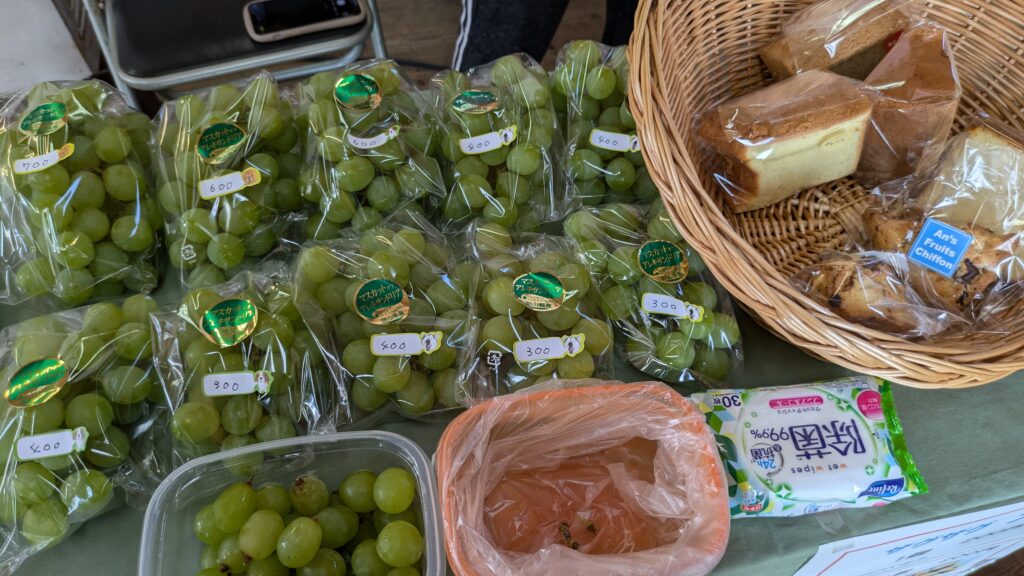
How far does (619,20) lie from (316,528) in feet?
5.04

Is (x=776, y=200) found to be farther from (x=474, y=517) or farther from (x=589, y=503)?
(x=474, y=517)

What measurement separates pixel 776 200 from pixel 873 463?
42cm

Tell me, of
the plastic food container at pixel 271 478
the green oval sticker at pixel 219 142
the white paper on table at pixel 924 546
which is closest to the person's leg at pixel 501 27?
the green oval sticker at pixel 219 142

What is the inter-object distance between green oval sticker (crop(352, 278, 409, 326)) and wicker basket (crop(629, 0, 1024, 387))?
1.18 feet

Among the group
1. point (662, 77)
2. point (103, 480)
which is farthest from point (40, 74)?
point (662, 77)

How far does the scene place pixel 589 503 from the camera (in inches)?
33.3

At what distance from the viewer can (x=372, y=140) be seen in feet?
3.17

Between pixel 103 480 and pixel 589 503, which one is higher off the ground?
pixel 103 480

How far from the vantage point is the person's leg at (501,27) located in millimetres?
1504

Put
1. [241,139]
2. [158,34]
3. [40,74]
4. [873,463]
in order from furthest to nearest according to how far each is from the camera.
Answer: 1. [40,74]
2. [158,34]
3. [241,139]
4. [873,463]

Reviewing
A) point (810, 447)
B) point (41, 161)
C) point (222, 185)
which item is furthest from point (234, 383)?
point (810, 447)

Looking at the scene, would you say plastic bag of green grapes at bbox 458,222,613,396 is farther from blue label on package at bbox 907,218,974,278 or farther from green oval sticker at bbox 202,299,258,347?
blue label on package at bbox 907,218,974,278

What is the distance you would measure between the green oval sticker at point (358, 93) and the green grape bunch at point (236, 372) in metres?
0.31

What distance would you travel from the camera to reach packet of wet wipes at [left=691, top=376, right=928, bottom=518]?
81 centimetres
